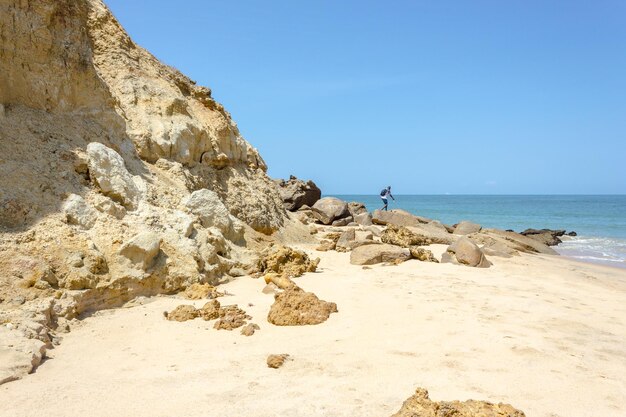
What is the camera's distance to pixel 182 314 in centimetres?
518

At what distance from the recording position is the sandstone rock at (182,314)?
5.13 meters

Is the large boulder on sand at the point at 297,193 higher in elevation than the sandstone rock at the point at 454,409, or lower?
higher

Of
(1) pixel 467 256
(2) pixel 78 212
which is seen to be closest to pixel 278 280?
(2) pixel 78 212

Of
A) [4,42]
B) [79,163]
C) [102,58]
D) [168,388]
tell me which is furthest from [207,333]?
[102,58]

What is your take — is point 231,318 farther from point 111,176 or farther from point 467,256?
point 467,256

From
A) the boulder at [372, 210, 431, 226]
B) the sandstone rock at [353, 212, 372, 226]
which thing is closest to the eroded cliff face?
the sandstone rock at [353, 212, 372, 226]

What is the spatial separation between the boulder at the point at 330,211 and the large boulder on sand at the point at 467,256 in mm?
7183

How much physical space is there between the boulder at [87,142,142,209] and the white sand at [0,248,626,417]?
178 cm

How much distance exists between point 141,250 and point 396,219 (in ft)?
40.7

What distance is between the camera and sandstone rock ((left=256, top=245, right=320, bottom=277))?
24.8ft

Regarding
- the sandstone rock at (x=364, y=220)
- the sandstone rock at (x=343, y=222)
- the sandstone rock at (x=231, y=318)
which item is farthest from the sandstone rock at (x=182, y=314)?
the sandstone rock at (x=364, y=220)

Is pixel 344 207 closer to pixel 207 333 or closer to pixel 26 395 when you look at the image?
pixel 207 333

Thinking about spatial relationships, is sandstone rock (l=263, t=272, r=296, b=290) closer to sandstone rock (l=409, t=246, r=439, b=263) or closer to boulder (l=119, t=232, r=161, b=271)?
boulder (l=119, t=232, r=161, b=271)

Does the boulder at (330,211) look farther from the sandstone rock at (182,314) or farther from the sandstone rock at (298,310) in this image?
the sandstone rock at (182,314)
